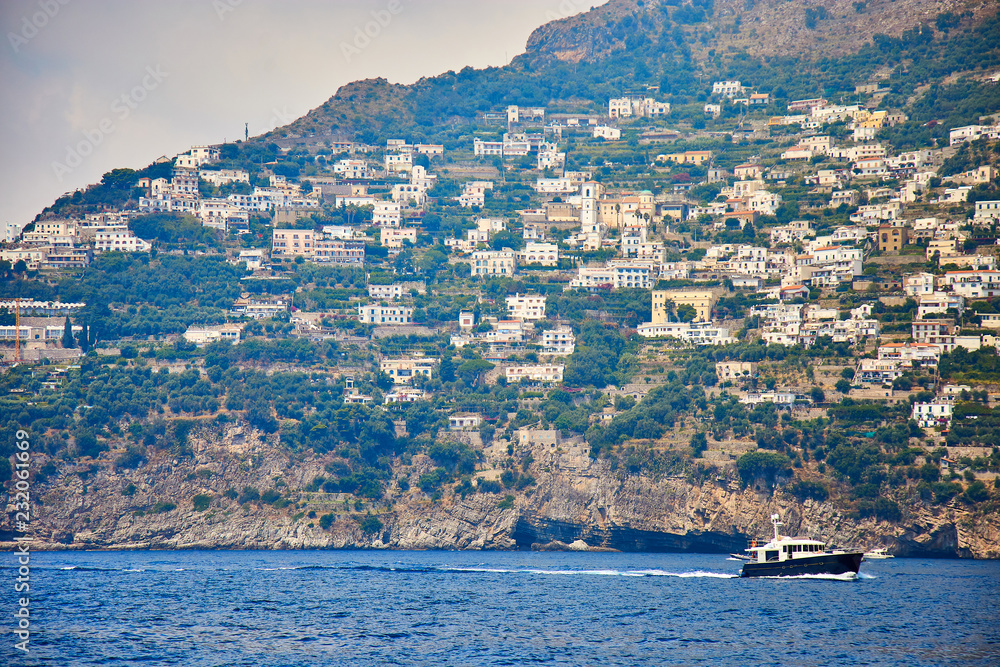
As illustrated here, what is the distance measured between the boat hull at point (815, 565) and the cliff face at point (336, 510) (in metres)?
16.3

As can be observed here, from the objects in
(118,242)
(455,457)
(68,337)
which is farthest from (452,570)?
(118,242)

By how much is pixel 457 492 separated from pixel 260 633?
3527 cm

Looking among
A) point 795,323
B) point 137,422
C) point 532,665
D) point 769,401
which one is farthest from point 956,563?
point 137,422

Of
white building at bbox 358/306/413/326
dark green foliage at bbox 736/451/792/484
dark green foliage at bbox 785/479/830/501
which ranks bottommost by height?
dark green foliage at bbox 785/479/830/501

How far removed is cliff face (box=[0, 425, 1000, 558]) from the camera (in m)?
69.6

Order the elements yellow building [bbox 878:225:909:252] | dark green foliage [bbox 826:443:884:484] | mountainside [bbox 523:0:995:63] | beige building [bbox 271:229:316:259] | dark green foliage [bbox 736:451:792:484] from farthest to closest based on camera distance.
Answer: mountainside [bbox 523:0:995:63] → beige building [bbox 271:229:316:259] → yellow building [bbox 878:225:909:252] → dark green foliage [bbox 736:451:792:484] → dark green foliage [bbox 826:443:884:484]

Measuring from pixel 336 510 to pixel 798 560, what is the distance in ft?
105

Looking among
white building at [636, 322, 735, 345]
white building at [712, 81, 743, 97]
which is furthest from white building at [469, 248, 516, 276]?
white building at [712, 81, 743, 97]

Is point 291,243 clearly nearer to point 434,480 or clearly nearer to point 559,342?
point 559,342

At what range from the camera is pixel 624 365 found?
84812 millimetres

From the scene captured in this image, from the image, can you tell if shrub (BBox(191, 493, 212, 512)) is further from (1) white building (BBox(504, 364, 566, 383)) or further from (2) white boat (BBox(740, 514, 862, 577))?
(2) white boat (BBox(740, 514, 862, 577))

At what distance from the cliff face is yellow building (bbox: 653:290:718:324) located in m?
20.7

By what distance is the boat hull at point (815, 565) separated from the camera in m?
50.4

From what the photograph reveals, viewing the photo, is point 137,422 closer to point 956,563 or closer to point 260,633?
point 260,633
